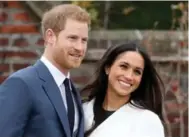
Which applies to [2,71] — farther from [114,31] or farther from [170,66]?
[170,66]

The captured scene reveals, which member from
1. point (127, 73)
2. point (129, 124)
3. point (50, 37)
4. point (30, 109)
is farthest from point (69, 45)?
point (129, 124)

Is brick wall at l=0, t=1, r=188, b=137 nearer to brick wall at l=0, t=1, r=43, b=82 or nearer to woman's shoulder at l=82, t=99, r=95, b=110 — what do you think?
brick wall at l=0, t=1, r=43, b=82

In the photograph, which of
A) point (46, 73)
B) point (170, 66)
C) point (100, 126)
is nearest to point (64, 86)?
point (46, 73)

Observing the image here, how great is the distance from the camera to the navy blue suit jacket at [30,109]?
2938 mm

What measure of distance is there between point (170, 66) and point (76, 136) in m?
2.50

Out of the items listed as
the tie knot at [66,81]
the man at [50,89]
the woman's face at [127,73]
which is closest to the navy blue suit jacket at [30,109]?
the man at [50,89]

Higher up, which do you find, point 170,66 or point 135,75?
point 135,75

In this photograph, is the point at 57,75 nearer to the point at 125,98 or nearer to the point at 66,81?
the point at 66,81

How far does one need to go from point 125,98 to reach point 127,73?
20 cm

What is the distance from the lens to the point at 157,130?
3328 millimetres

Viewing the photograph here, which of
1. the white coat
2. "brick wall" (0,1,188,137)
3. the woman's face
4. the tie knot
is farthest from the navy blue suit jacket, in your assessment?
"brick wall" (0,1,188,137)

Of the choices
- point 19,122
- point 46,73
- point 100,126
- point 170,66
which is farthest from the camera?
point 170,66

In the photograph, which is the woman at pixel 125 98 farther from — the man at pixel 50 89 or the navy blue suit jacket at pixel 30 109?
the navy blue suit jacket at pixel 30 109

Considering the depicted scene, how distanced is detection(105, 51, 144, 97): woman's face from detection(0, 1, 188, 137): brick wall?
6.95 ft
